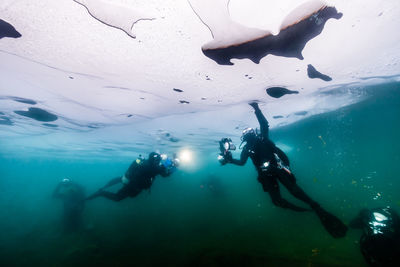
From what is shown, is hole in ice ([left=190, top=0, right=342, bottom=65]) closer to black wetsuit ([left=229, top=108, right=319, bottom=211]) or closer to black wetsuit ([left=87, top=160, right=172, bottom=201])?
black wetsuit ([left=229, top=108, right=319, bottom=211])

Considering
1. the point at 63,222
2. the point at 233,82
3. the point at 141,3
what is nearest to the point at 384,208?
the point at 233,82

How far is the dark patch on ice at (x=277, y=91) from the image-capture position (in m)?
10.0

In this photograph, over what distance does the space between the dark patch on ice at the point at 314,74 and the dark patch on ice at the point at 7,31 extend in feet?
31.1

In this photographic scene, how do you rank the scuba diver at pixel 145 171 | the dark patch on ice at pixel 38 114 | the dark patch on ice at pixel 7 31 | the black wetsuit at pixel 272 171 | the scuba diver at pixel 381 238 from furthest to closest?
the dark patch on ice at pixel 38 114
the scuba diver at pixel 145 171
the black wetsuit at pixel 272 171
the scuba diver at pixel 381 238
the dark patch on ice at pixel 7 31

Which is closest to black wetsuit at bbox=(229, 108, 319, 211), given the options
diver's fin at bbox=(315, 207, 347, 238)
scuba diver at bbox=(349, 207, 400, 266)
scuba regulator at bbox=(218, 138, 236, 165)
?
scuba regulator at bbox=(218, 138, 236, 165)

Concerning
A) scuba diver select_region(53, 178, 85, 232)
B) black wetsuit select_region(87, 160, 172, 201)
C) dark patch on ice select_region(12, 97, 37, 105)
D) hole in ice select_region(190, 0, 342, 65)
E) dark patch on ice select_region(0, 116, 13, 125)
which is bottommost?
scuba diver select_region(53, 178, 85, 232)

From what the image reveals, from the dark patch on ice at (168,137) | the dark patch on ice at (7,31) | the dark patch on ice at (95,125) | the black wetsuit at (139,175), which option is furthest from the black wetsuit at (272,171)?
the dark patch on ice at (95,125)

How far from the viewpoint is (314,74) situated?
28.9 ft

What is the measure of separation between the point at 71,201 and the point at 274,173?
57.6 ft

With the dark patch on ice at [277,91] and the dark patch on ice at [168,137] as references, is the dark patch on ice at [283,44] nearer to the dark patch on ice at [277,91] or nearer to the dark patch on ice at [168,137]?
the dark patch on ice at [277,91]

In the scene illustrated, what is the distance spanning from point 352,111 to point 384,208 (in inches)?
477

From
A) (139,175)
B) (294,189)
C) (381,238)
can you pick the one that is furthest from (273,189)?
(139,175)

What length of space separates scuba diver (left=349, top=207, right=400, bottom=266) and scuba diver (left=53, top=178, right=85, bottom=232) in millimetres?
18412

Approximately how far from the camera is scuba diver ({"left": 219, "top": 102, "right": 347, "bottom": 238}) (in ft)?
20.5
